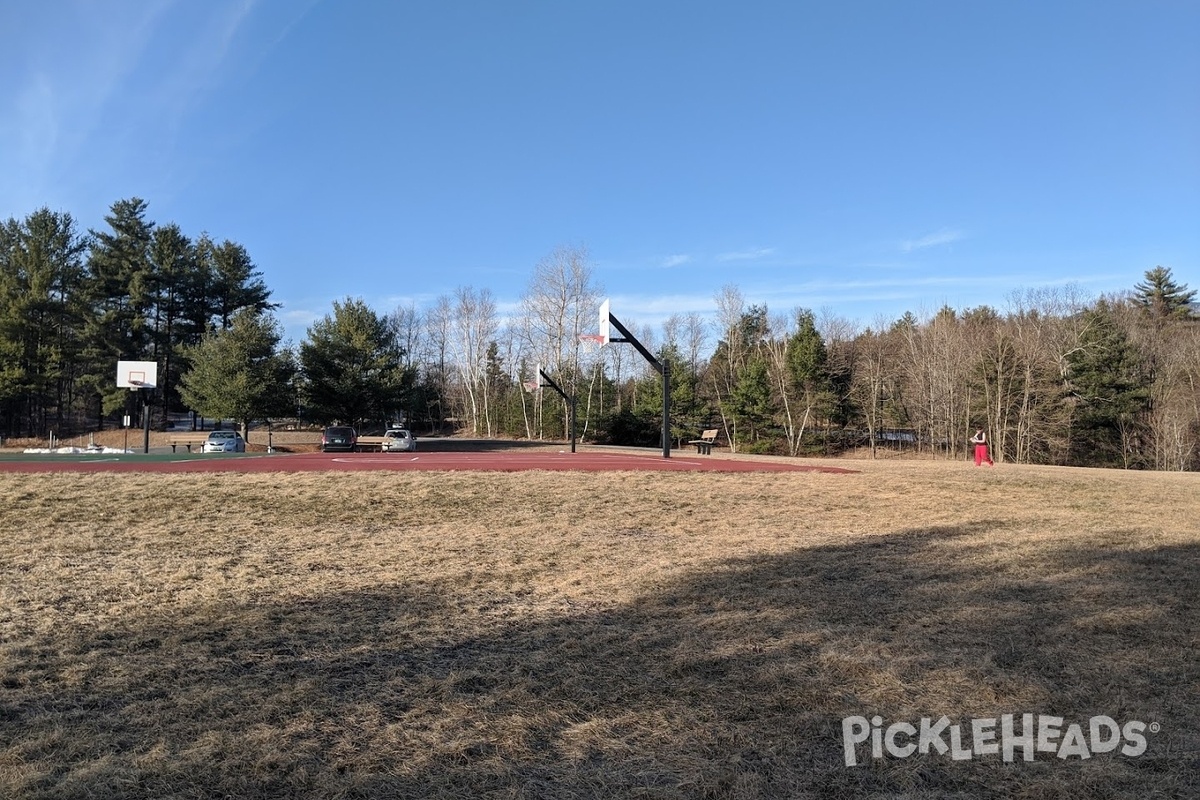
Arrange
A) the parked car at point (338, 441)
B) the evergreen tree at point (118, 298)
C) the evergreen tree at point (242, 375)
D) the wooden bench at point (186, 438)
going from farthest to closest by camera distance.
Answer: the evergreen tree at point (118, 298) → the wooden bench at point (186, 438) → the evergreen tree at point (242, 375) → the parked car at point (338, 441)

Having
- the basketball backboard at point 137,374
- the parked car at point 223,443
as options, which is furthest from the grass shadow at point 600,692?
the basketball backboard at point 137,374

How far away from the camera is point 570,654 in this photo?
17.3 feet

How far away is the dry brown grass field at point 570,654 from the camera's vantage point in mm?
3457

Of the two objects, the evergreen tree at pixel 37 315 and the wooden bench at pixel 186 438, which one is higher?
the evergreen tree at pixel 37 315

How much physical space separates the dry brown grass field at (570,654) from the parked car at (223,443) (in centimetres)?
2631

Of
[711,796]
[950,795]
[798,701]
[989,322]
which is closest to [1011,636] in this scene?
[798,701]

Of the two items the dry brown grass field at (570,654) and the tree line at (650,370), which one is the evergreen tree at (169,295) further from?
the dry brown grass field at (570,654)

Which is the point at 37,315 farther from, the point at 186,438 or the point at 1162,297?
the point at 1162,297

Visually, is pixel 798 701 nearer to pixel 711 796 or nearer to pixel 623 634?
pixel 711 796

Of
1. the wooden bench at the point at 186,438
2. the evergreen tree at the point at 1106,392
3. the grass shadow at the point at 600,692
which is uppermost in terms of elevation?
the evergreen tree at the point at 1106,392

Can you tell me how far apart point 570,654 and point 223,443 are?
36.4 meters

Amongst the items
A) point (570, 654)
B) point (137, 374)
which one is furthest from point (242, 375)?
point (570, 654)

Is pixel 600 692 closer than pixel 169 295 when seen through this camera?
Yes

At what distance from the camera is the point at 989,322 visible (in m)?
58.5
